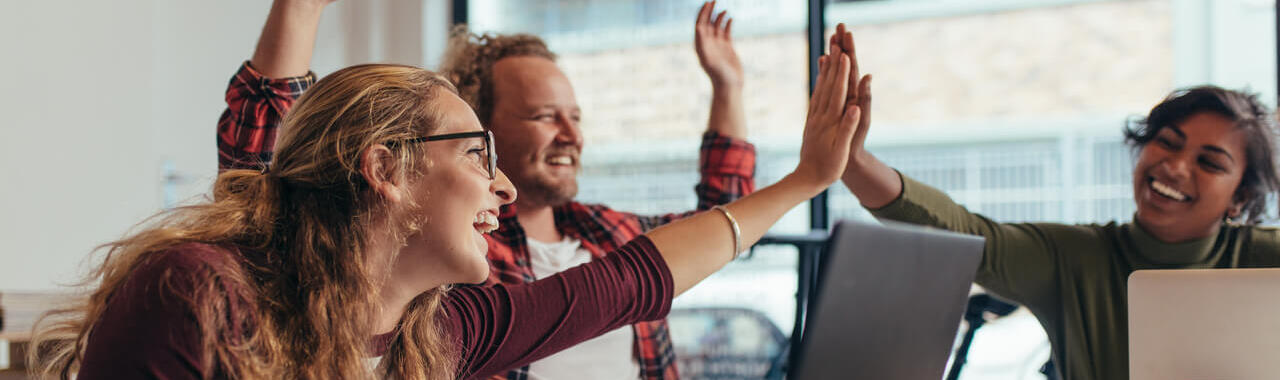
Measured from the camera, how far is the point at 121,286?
2.82 feet

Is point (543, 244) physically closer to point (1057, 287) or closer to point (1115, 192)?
point (1057, 287)

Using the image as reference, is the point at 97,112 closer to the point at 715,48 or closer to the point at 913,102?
the point at 715,48

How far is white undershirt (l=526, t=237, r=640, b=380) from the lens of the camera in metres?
1.70

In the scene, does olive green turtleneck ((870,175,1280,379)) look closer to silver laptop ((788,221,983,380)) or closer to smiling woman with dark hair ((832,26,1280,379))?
smiling woman with dark hair ((832,26,1280,379))

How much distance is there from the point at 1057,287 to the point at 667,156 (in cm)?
184

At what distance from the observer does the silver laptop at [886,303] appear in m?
1.06

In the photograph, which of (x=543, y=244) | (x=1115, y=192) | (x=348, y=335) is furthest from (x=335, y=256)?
(x=1115, y=192)

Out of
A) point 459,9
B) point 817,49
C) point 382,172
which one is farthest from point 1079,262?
point 459,9

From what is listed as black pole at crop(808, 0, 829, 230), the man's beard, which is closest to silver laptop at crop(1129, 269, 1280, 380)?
the man's beard

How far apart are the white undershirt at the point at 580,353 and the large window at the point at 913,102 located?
1.56m

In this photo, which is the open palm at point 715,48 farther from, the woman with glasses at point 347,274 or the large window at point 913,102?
the large window at point 913,102

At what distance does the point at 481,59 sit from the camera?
→ 6.61ft

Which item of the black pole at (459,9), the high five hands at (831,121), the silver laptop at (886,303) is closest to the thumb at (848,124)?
the high five hands at (831,121)

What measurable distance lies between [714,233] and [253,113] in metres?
0.62
